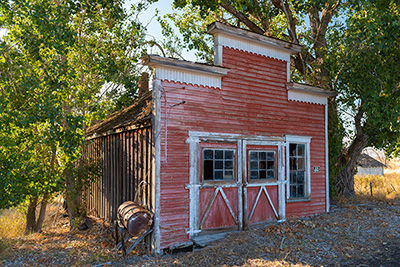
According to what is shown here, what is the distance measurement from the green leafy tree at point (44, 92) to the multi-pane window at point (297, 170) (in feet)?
22.6

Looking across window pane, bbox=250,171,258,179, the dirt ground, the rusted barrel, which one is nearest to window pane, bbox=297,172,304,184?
the dirt ground

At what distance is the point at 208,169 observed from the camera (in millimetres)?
8609

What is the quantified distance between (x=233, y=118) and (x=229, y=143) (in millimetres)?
757

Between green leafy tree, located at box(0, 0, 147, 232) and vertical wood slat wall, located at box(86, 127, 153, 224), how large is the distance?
0.67 meters

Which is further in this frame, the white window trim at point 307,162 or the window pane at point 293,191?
the window pane at point 293,191

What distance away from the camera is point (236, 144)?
30.0 feet

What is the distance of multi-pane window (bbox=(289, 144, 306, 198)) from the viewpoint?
34.9 ft

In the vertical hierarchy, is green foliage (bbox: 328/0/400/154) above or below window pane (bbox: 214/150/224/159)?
above

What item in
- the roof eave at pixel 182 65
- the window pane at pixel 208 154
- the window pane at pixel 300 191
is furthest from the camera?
the window pane at pixel 300 191

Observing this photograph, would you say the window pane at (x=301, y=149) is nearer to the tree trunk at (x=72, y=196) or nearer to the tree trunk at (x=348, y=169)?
the tree trunk at (x=348, y=169)

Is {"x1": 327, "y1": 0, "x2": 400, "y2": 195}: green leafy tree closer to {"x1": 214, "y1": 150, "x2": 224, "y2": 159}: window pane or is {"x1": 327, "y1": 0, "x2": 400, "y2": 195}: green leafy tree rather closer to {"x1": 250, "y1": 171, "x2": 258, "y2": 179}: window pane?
{"x1": 250, "y1": 171, "x2": 258, "y2": 179}: window pane

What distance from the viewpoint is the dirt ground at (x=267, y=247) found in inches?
277

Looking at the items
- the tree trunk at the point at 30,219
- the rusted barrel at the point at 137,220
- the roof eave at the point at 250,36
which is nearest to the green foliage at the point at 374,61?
the roof eave at the point at 250,36

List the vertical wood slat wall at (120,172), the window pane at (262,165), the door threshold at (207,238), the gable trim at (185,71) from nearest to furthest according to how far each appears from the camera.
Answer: the gable trim at (185,71), the door threshold at (207,238), the vertical wood slat wall at (120,172), the window pane at (262,165)
